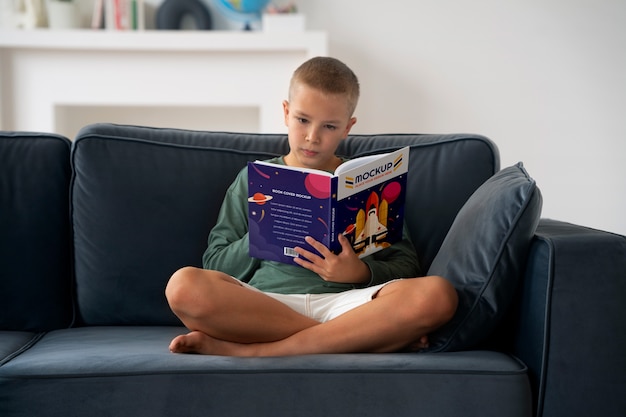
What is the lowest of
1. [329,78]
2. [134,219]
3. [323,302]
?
[323,302]

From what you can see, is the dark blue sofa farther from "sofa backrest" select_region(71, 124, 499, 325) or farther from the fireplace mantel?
the fireplace mantel

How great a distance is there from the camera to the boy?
1.50 meters

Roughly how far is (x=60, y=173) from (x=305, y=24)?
2.36 meters

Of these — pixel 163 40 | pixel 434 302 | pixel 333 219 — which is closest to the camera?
pixel 434 302

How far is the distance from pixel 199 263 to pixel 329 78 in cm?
56

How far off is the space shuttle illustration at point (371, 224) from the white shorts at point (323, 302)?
99 millimetres

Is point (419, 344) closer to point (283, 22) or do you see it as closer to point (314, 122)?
point (314, 122)

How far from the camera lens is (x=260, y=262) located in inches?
72.4

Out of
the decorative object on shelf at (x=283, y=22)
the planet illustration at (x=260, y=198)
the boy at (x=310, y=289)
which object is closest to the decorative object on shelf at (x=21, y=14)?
the decorative object on shelf at (x=283, y=22)

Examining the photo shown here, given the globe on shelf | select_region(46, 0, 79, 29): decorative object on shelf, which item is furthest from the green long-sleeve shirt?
select_region(46, 0, 79, 29): decorative object on shelf

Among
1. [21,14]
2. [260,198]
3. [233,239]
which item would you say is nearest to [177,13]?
[21,14]

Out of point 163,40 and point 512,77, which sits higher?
point 163,40

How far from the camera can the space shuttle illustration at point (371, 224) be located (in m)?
1.65

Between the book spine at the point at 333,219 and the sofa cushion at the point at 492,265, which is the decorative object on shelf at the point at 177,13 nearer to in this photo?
the book spine at the point at 333,219
